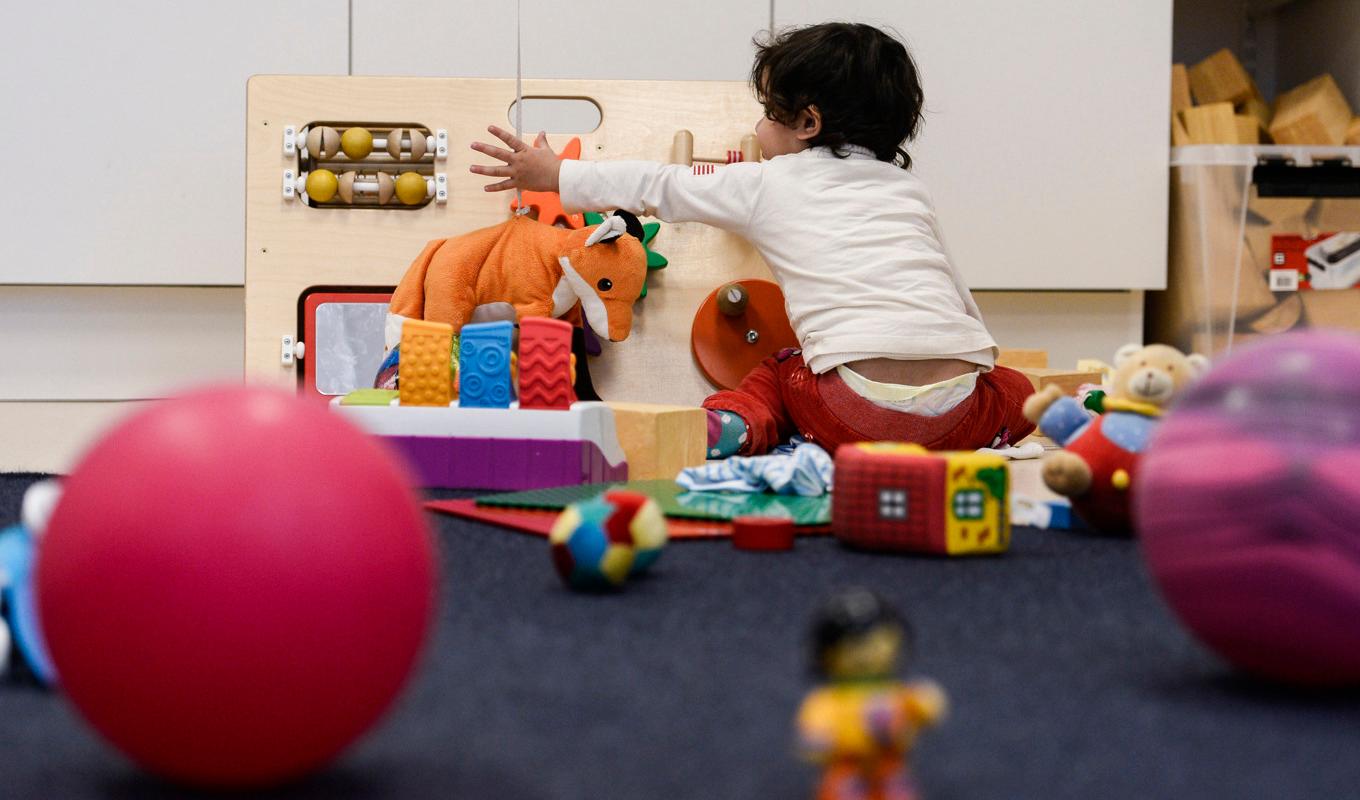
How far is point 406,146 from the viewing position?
1694 millimetres

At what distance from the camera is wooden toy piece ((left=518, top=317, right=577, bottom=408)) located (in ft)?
3.98

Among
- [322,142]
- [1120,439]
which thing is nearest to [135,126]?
[322,142]

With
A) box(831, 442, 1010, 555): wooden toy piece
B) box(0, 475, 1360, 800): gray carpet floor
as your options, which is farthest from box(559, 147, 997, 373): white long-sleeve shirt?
box(0, 475, 1360, 800): gray carpet floor

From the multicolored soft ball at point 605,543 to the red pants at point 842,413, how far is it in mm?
606

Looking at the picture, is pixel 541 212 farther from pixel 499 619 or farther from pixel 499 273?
pixel 499 619

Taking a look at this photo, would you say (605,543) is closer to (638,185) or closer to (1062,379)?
(638,185)

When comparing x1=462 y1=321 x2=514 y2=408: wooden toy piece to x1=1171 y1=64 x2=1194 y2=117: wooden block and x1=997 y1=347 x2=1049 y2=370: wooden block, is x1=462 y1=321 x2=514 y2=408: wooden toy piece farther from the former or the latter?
x1=1171 y1=64 x2=1194 y2=117: wooden block

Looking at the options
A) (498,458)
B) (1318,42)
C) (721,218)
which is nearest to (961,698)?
(498,458)

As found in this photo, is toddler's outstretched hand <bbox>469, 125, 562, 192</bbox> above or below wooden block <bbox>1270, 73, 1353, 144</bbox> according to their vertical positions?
below

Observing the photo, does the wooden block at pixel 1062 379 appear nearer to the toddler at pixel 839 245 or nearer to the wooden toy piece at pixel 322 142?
the toddler at pixel 839 245

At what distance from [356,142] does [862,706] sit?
1433 millimetres

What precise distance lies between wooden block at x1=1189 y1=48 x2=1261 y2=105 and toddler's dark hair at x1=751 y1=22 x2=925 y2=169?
2.59ft

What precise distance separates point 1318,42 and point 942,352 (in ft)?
3.95

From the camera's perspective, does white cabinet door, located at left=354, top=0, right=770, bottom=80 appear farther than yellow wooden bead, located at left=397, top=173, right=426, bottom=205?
Yes
